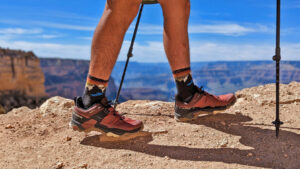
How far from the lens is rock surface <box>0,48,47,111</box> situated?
40.1m

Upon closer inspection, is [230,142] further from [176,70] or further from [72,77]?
[72,77]

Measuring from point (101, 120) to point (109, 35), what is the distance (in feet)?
2.23

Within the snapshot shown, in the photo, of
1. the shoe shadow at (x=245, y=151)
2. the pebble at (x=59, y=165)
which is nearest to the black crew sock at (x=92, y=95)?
the shoe shadow at (x=245, y=151)

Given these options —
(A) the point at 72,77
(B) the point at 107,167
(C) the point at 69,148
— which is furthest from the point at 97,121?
(A) the point at 72,77

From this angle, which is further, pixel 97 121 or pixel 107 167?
pixel 97 121

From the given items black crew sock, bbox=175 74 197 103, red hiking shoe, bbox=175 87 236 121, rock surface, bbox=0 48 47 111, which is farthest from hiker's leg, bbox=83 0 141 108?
rock surface, bbox=0 48 47 111

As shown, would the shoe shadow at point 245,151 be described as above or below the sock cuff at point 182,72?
below

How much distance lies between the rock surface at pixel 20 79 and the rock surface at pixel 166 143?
135ft

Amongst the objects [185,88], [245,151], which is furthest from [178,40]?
[245,151]

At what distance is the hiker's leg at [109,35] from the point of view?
6.14 feet

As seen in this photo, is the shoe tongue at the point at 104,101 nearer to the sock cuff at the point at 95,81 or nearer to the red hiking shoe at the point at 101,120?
the red hiking shoe at the point at 101,120

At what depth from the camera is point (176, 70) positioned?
2.27 meters

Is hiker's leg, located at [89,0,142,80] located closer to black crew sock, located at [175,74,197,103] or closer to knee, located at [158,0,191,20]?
knee, located at [158,0,191,20]

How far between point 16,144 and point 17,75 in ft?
147
